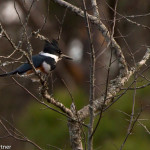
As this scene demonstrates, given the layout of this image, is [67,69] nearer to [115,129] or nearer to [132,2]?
[132,2]

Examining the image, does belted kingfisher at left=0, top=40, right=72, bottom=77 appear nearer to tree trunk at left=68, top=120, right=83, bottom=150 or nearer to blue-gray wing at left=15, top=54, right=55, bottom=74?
blue-gray wing at left=15, top=54, right=55, bottom=74

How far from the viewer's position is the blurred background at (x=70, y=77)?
7.00 metres

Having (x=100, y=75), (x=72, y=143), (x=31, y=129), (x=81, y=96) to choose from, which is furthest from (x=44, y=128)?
(x=72, y=143)

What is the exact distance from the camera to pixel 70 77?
1205 cm

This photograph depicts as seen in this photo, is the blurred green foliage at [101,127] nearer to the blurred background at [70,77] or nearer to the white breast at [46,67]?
the blurred background at [70,77]

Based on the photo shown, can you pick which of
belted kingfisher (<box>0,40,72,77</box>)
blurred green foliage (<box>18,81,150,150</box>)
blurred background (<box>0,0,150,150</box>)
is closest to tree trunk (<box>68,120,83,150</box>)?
blurred background (<box>0,0,150,150</box>)

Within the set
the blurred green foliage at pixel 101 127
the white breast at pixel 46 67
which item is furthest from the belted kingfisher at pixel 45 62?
the blurred green foliage at pixel 101 127

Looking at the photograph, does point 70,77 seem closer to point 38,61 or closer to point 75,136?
point 38,61

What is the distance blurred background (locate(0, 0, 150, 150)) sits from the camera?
23.0 feet

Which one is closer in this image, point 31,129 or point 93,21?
point 93,21

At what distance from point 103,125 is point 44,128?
3.92ft

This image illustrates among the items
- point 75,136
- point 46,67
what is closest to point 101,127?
point 46,67

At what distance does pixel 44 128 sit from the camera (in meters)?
8.35

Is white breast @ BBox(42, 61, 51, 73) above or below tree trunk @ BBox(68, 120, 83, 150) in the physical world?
above
